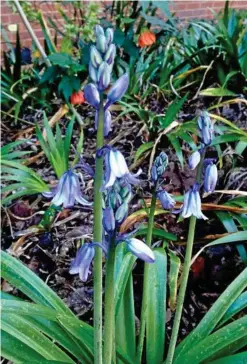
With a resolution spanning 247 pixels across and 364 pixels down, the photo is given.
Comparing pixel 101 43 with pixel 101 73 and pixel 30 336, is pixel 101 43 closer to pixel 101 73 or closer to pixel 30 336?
pixel 101 73

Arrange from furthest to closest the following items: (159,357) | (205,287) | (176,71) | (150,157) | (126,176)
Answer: (176,71) < (150,157) < (205,287) < (159,357) < (126,176)

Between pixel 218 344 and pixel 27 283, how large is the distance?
1.81 ft

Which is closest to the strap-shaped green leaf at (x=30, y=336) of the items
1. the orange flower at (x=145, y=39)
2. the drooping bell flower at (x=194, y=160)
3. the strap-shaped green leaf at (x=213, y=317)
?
the strap-shaped green leaf at (x=213, y=317)

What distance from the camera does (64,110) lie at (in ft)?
9.82

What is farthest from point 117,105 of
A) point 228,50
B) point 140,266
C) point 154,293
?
point 154,293

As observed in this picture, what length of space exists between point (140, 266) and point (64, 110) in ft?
4.64

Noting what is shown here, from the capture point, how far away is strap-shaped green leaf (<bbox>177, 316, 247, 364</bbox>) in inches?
47.6

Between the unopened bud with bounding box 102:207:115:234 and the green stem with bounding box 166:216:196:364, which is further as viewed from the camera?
the green stem with bounding box 166:216:196:364

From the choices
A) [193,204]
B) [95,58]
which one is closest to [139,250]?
[193,204]

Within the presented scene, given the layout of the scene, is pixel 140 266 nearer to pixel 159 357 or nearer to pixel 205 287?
pixel 205 287

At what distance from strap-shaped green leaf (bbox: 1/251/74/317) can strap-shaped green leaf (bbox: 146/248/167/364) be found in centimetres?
23

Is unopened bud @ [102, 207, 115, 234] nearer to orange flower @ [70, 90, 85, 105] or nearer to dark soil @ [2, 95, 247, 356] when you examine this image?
dark soil @ [2, 95, 247, 356]

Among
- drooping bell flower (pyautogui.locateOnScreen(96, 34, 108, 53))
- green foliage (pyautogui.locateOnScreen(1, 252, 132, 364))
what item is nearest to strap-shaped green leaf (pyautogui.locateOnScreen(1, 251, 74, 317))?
green foliage (pyautogui.locateOnScreen(1, 252, 132, 364))

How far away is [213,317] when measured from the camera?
136 centimetres
